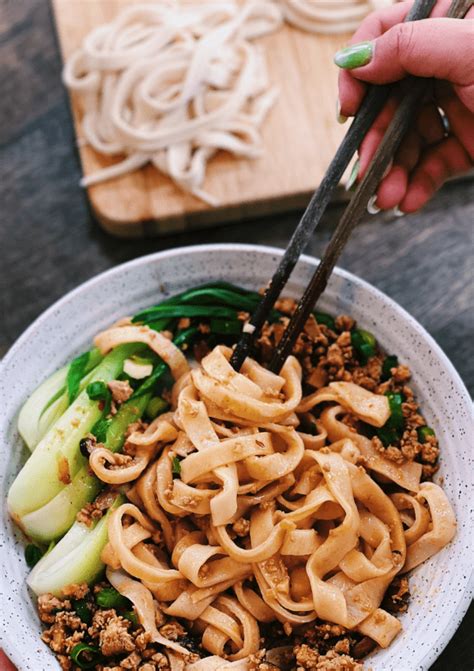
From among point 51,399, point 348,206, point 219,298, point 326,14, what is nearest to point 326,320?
point 219,298

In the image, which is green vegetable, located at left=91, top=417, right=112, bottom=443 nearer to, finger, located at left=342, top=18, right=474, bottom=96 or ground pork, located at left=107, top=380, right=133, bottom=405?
ground pork, located at left=107, top=380, right=133, bottom=405

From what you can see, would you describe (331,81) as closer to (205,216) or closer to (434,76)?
(205,216)

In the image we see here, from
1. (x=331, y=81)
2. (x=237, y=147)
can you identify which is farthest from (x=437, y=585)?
(x=331, y=81)

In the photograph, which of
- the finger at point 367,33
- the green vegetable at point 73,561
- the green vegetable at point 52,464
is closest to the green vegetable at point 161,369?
the green vegetable at point 52,464

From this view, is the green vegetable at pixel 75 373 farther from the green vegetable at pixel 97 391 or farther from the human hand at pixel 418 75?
the human hand at pixel 418 75

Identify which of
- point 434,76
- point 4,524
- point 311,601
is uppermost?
point 434,76
